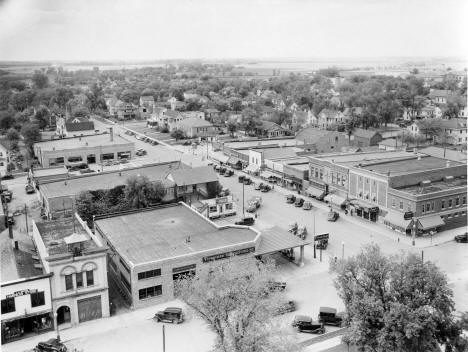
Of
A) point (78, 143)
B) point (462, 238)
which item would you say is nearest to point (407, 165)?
point (462, 238)

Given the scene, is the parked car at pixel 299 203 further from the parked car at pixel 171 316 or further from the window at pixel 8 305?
the window at pixel 8 305

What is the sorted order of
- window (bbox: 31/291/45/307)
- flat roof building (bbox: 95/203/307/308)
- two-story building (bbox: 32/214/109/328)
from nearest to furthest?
window (bbox: 31/291/45/307) < two-story building (bbox: 32/214/109/328) < flat roof building (bbox: 95/203/307/308)

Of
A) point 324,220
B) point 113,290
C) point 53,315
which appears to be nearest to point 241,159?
point 324,220

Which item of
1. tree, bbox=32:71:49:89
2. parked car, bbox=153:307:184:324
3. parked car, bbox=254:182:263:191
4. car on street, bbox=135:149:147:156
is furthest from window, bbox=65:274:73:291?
tree, bbox=32:71:49:89

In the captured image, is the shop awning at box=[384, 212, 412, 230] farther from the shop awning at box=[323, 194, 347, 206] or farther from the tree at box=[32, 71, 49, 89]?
the tree at box=[32, 71, 49, 89]

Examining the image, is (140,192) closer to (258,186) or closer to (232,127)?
(258,186)

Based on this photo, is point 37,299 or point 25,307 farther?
point 37,299

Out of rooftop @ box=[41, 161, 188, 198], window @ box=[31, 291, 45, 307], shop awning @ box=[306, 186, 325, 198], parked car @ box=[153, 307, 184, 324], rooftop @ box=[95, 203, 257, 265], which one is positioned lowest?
parked car @ box=[153, 307, 184, 324]
